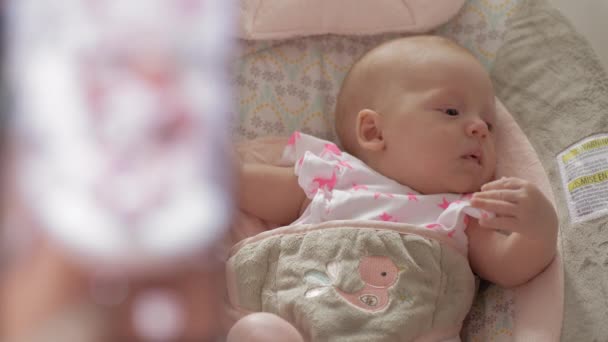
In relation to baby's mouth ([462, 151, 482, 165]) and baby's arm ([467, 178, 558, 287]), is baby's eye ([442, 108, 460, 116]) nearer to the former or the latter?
baby's mouth ([462, 151, 482, 165])

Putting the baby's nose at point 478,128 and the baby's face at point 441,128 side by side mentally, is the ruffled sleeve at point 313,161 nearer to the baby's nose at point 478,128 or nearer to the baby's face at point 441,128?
the baby's face at point 441,128

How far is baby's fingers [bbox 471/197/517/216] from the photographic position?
3.52ft

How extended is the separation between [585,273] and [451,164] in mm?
241

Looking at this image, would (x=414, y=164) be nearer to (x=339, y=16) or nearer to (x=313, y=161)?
(x=313, y=161)

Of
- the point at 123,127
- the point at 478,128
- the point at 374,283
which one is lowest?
the point at 374,283

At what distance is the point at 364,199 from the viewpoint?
1.19 metres

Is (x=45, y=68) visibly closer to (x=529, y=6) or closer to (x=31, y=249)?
(x=31, y=249)

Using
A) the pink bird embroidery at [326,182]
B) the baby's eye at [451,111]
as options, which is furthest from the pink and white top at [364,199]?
the baby's eye at [451,111]

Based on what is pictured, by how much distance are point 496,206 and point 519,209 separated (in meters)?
0.03

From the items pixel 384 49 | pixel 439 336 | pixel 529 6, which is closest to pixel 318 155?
pixel 384 49

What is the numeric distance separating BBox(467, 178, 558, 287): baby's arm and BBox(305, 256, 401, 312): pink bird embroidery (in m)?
0.14

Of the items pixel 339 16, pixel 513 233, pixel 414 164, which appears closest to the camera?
pixel 513 233

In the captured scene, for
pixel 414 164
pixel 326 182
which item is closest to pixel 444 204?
pixel 414 164

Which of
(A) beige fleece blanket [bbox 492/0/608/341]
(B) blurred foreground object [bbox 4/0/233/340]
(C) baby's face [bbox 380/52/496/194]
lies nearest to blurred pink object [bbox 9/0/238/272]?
(B) blurred foreground object [bbox 4/0/233/340]
